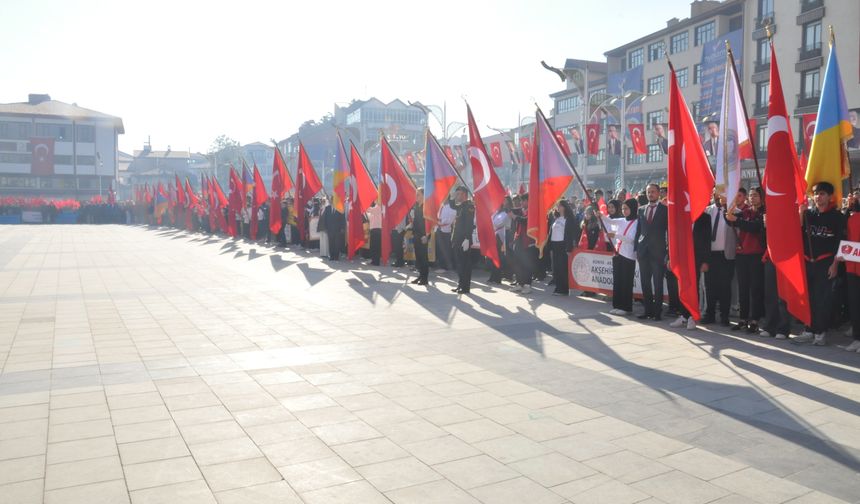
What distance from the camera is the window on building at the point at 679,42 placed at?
5159 cm

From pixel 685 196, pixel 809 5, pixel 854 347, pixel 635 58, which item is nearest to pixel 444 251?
pixel 685 196

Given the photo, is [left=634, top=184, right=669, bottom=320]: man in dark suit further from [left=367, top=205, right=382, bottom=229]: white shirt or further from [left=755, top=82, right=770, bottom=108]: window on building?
[left=755, top=82, right=770, bottom=108]: window on building

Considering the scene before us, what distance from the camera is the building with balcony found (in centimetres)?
7788

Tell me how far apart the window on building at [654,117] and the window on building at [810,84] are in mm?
12884

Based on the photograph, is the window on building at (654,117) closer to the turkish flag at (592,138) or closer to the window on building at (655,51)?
the window on building at (655,51)

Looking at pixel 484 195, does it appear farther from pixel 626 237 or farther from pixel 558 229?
pixel 626 237

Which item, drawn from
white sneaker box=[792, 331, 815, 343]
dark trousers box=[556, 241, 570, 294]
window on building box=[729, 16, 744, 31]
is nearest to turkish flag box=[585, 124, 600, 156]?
dark trousers box=[556, 241, 570, 294]

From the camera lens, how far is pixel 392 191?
1585cm

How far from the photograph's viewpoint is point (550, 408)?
225 inches

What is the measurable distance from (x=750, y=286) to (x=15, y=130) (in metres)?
88.8

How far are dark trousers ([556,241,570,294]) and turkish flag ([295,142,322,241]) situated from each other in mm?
9665

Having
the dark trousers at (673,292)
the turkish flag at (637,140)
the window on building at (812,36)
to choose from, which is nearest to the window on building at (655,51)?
the window on building at (812,36)

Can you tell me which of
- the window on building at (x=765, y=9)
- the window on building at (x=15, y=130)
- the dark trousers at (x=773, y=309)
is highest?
the window on building at (x=765, y=9)

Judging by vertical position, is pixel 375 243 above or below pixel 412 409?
above
